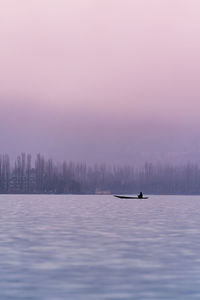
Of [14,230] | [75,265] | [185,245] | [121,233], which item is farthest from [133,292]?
[14,230]

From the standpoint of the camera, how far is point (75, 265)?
22.6 metres

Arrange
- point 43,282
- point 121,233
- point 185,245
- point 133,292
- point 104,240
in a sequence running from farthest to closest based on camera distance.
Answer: point 121,233 < point 104,240 < point 185,245 < point 43,282 < point 133,292

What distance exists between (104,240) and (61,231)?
717cm

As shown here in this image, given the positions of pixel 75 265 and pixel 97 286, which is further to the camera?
pixel 75 265

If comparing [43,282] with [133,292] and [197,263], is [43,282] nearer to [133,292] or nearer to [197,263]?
[133,292]

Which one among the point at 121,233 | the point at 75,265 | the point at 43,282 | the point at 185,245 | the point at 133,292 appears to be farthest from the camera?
the point at 121,233

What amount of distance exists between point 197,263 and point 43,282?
7.45 m

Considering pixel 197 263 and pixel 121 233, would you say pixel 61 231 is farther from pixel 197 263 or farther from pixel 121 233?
pixel 197 263

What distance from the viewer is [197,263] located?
23406 mm

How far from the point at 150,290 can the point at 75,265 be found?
210 inches

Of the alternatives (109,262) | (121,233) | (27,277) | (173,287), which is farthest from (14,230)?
(173,287)

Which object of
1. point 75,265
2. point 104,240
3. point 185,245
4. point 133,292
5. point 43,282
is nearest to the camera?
point 133,292

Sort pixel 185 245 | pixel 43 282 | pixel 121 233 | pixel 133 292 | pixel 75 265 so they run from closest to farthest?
pixel 133 292, pixel 43 282, pixel 75 265, pixel 185 245, pixel 121 233

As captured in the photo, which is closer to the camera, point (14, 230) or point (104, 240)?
point (104, 240)
